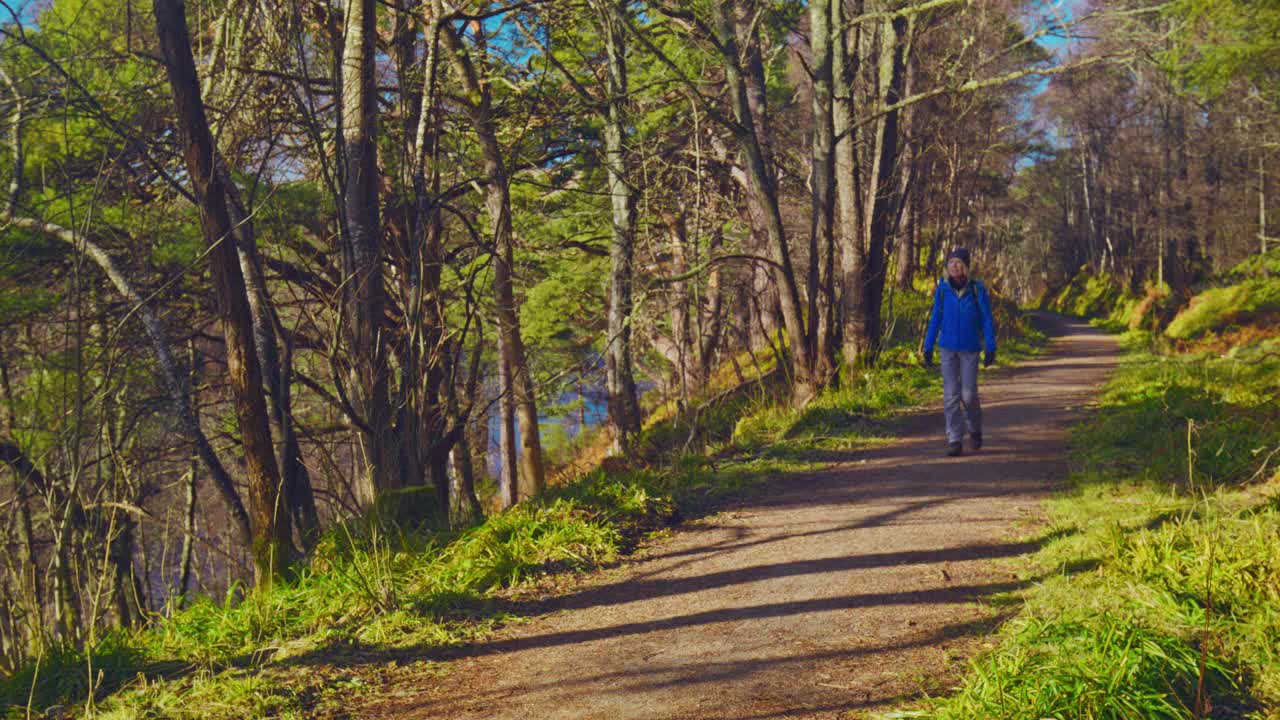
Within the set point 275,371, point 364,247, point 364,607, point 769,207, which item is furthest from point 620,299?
point 364,607

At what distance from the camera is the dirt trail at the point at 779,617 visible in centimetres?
386

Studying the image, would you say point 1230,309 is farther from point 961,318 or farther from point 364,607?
point 364,607

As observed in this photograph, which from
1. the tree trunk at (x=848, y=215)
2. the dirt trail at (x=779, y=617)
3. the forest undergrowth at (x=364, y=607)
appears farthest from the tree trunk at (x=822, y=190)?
the dirt trail at (x=779, y=617)

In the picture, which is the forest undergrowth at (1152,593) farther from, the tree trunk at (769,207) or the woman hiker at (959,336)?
the tree trunk at (769,207)

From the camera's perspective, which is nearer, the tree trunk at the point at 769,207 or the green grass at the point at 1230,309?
the tree trunk at the point at 769,207

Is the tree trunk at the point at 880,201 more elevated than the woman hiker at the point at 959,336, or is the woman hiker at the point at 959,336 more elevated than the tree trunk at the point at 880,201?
the tree trunk at the point at 880,201

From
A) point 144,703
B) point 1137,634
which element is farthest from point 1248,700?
point 144,703

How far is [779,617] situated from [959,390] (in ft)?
15.1

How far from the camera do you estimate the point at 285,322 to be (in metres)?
13.8

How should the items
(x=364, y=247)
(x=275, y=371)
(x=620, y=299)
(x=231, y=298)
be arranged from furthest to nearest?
1. (x=620, y=299)
2. (x=275, y=371)
3. (x=364, y=247)
4. (x=231, y=298)

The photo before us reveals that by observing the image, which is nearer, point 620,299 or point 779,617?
point 779,617

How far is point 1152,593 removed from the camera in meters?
4.11

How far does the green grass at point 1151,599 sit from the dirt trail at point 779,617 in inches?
13.5

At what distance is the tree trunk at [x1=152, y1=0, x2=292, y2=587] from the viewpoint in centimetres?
605
